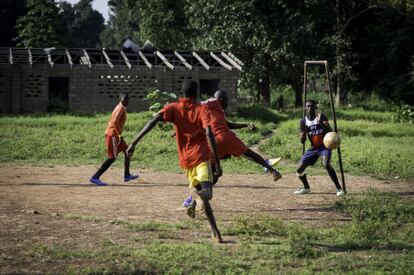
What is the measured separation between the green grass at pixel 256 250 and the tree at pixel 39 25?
3942 centimetres

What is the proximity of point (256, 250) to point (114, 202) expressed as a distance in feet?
13.0

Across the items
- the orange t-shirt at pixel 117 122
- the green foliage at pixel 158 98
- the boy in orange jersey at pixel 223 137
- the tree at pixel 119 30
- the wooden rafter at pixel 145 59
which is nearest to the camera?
the boy in orange jersey at pixel 223 137

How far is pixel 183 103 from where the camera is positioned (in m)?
7.73

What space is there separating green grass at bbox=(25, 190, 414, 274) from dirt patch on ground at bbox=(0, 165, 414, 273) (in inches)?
11.6

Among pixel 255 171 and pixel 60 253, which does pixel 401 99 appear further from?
pixel 60 253

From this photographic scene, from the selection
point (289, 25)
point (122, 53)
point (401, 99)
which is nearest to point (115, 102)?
point (122, 53)

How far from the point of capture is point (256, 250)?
712 centimetres

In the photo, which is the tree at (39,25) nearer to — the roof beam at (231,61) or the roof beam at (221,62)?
the roof beam at (221,62)

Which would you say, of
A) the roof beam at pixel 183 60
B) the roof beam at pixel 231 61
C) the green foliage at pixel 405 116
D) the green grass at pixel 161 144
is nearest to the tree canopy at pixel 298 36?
the roof beam at pixel 231 61

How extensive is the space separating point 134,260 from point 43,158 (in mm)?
10973

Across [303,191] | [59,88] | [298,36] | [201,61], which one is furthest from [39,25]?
[303,191]

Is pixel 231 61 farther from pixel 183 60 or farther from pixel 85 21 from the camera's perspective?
pixel 85 21

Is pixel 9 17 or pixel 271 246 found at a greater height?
pixel 9 17

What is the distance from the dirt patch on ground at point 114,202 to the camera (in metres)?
7.80
